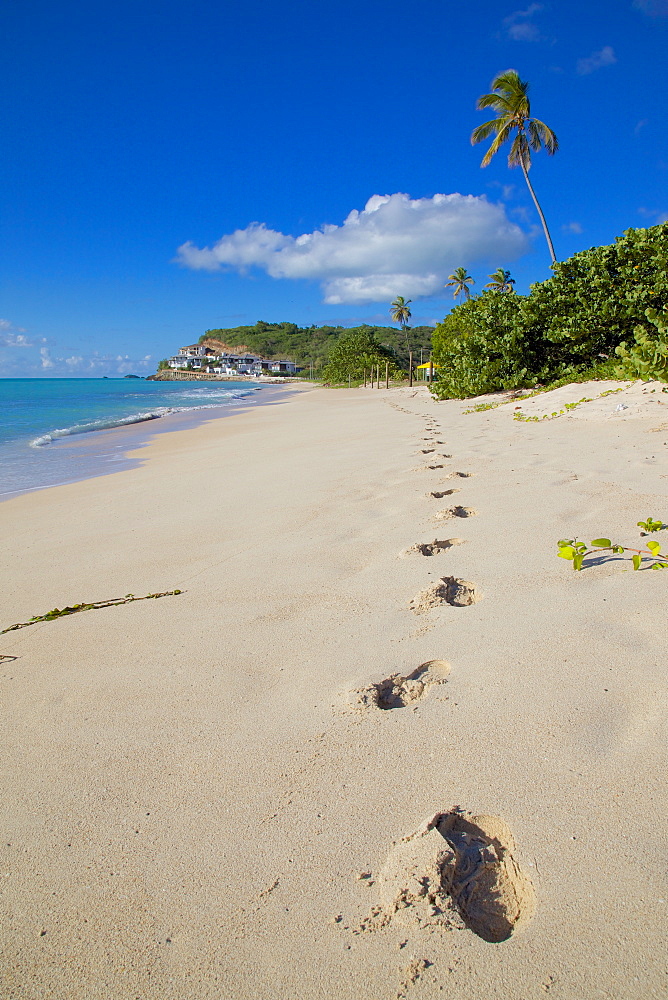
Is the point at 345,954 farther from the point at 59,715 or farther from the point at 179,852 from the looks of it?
the point at 59,715

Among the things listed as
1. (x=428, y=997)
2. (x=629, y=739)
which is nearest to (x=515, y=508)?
(x=629, y=739)

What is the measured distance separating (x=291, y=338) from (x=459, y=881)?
17468cm

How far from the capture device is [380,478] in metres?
5.17

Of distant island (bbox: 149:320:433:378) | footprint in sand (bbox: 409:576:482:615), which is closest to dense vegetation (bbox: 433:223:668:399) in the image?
footprint in sand (bbox: 409:576:482:615)

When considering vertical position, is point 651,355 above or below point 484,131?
below

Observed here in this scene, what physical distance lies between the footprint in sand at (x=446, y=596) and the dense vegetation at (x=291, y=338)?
391 ft

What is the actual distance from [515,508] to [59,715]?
2937 millimetres

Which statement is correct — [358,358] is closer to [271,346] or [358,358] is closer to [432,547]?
[432,547]

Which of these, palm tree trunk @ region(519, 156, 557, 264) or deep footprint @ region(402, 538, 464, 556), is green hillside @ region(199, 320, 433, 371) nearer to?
palm tree trunk @ region(519, 156, 557, 264)

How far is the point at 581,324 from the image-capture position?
Result: 1139 centimetres

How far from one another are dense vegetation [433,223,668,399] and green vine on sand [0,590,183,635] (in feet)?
24.8

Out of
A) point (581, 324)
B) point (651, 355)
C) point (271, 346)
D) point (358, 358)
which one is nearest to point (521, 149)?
point (581, 324)

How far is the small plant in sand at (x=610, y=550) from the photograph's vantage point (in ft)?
7.75

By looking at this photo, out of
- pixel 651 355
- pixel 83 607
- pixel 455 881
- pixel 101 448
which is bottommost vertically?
pixel 101 448
